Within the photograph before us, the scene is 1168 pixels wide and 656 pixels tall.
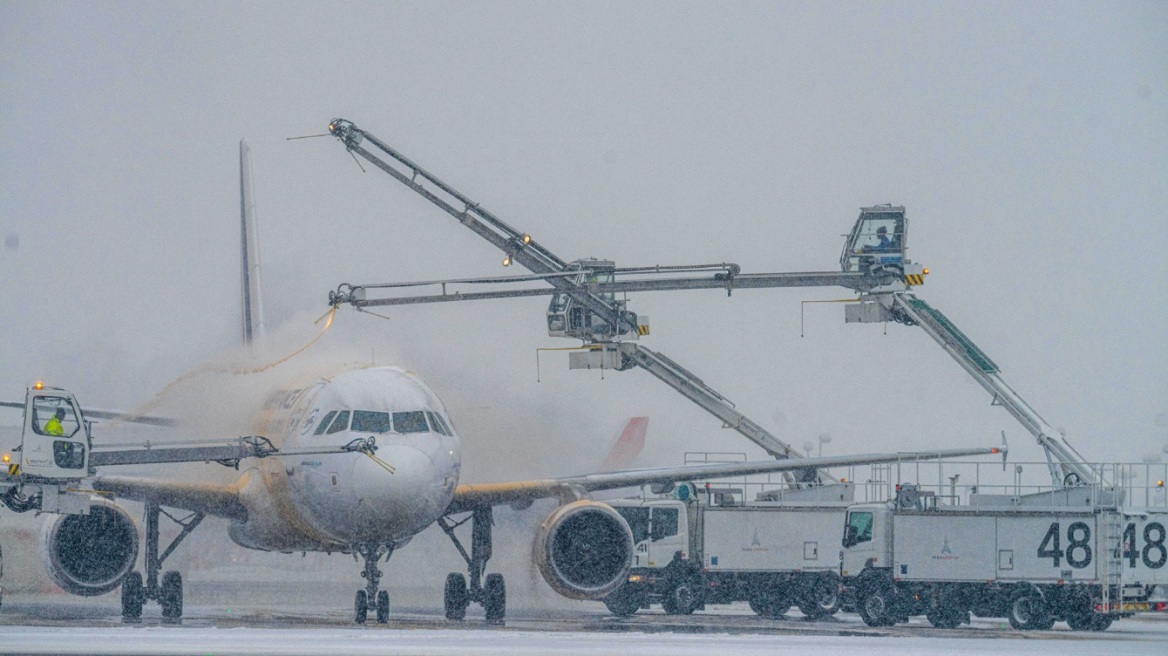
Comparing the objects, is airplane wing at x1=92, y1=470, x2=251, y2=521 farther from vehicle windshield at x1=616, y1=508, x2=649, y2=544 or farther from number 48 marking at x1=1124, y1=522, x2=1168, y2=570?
number 48 marking at x1=1124, y1=522, x2=1168, y2=570

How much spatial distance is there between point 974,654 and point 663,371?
26.3m

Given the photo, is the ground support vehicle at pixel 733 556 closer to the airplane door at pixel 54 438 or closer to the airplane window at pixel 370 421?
the airplane window at pixel 370 421

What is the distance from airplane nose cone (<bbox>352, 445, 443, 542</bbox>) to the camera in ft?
98.2

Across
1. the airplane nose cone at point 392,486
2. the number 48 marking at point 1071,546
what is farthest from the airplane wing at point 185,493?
the number 48 marking at point 1071,546

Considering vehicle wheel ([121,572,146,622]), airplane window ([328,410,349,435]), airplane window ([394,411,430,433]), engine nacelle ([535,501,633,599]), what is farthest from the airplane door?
engine nacelle ([535,501,633,599])

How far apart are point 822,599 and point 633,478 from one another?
643 centimetres

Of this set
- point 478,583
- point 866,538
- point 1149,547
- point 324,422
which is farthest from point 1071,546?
point 324,422

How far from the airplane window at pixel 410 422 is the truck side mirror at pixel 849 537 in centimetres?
1298

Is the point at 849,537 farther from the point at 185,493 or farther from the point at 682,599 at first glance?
the point at 185,493

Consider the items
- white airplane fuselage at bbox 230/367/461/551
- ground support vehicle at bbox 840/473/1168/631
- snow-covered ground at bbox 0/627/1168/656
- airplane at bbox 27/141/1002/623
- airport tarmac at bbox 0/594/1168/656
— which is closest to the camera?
snow-covered ground at bbox 0/627/1168/656

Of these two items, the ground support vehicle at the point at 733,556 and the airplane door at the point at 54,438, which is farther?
the ground support vehicle at the point at 733,556

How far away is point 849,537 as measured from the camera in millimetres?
39406

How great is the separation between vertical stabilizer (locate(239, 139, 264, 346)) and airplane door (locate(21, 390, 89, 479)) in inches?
518

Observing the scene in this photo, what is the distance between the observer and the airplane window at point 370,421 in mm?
30656
